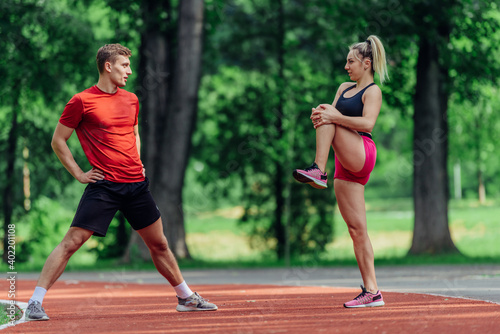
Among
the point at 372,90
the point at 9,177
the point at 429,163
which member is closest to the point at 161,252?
the point at 372,90

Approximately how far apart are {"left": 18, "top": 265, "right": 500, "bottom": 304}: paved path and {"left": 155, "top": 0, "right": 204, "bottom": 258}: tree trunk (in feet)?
8.88

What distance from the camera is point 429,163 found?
17938 millimetres

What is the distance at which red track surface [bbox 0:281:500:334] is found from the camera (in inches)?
220

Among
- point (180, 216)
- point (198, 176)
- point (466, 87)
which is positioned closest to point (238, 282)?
point (180, 216)

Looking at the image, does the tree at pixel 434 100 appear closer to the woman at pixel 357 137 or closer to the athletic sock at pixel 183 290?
the woman at pixel 357 137

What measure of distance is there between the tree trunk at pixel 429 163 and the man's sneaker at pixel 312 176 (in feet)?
38.9

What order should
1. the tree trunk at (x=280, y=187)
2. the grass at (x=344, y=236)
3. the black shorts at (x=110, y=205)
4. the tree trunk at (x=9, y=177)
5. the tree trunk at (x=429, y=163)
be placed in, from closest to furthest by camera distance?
the black shorts at (x=110, y=205) < the tree trunk at (x=429, y=163) < the tree trunk at (x=9, y=177) < the tree trunk at (x=280, y=187) < the grass at (x=344, y=236)

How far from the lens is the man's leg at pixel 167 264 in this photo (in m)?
6.61

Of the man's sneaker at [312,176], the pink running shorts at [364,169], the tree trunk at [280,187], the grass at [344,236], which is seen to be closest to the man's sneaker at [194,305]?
the man's sneaker at [312,176]

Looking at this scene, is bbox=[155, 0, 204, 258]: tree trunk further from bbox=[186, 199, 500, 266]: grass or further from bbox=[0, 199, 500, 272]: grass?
bbox=[186, 199, 500, 266]: grass

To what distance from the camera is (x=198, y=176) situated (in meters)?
25.5

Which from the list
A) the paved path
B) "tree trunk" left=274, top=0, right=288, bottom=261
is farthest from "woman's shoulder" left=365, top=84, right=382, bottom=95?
"tree trunk" left=274, top=0, right=288, bottom=261

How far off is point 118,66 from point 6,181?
1750cm

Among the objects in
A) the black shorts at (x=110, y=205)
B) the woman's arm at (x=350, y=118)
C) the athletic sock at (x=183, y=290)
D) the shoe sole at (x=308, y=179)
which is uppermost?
the woman's arm at (x=350, y=118)
